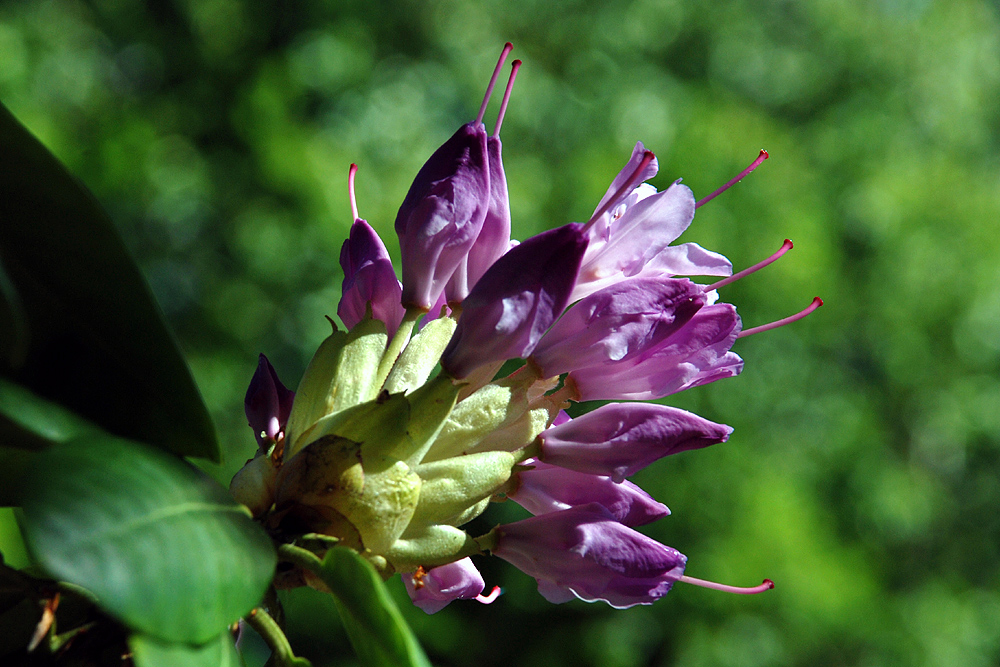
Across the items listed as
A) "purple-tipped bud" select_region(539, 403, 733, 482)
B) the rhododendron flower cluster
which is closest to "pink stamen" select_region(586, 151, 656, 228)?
the rhododendron flower cluster

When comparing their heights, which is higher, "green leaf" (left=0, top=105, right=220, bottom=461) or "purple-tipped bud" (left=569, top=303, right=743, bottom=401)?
"green leaf" (left=0, top=105, right=220, bottom=461)

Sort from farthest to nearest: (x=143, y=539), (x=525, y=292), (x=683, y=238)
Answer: (x=683, y=238) < (x=525, y=292) < (x=143, y=539)

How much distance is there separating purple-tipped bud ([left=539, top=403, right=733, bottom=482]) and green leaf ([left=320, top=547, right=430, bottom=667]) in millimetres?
135

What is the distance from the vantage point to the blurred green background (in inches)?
111

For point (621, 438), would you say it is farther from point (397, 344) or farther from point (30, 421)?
point (30, 421)

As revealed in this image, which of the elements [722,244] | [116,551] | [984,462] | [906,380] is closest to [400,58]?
[722,244]

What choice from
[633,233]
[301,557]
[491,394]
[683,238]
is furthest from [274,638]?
[683,238]

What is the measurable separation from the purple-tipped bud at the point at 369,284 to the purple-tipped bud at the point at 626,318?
0.10 meters

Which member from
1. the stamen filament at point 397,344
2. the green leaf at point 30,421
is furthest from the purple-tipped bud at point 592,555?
the green leaf at point 30,421

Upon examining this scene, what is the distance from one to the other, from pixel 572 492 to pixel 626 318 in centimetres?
10

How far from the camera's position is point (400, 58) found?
380 cm

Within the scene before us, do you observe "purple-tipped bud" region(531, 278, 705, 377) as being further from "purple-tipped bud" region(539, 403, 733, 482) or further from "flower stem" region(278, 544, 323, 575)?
"flower stem" region(278, 544, 323, 575)

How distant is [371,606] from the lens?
1.22ft

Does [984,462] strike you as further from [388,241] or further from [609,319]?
[609,319]
